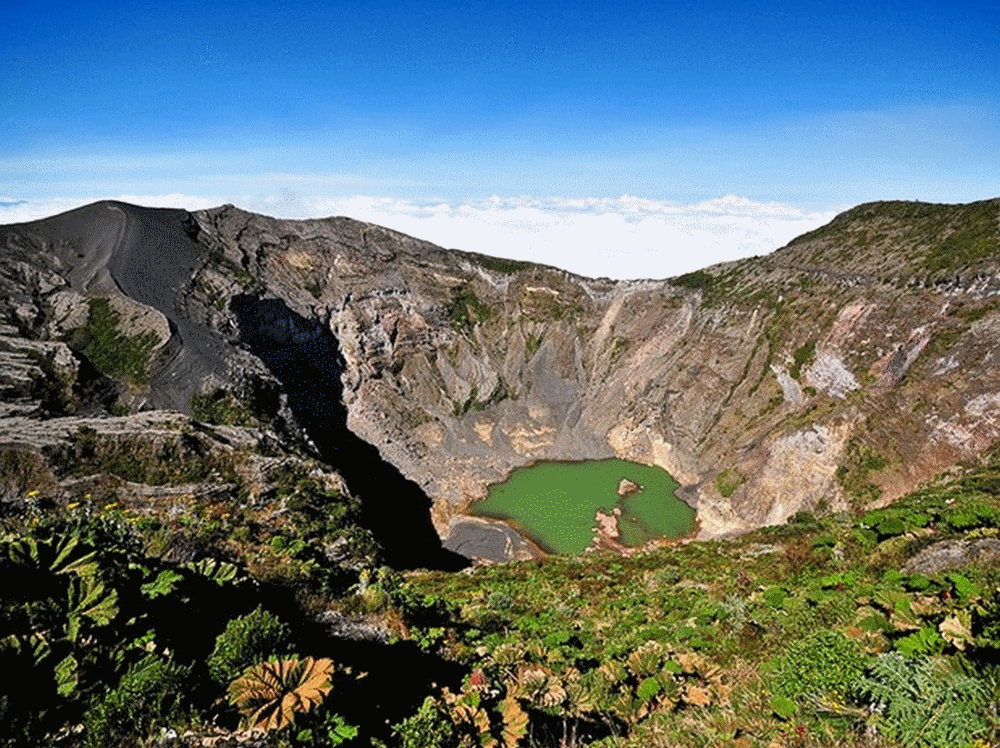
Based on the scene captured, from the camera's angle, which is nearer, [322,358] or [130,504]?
[130,504]

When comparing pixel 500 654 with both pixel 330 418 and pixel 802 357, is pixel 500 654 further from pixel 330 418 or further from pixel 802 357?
pixel 330 418

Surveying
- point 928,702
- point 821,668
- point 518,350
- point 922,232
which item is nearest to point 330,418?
point 518,350

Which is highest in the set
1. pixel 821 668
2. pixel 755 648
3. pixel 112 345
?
pixel 821 668

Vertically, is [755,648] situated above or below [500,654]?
above

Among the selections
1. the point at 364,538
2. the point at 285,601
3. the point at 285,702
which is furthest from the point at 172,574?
the point at 364,538

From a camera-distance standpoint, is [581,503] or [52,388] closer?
[52,388]

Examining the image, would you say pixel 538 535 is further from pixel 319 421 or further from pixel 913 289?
pixel 913 289

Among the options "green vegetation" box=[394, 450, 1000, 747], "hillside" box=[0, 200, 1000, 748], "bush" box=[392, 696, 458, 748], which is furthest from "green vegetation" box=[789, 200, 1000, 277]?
"bush" box=[392, 696, 458, 748]

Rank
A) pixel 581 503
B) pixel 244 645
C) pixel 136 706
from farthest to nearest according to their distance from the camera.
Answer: pixel 581 503 → pixel 244 645 → pixel 136 706
